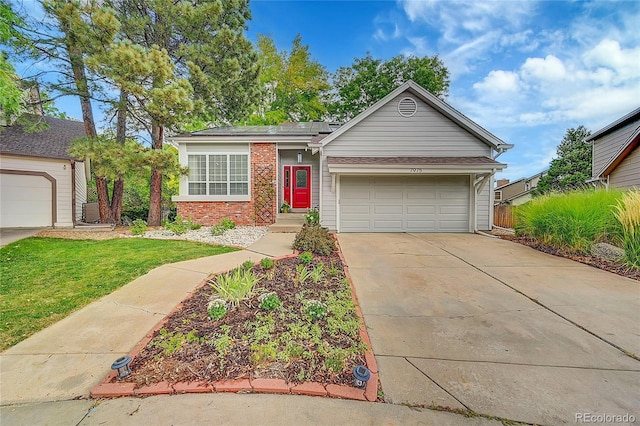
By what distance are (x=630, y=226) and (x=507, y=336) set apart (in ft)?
17.6

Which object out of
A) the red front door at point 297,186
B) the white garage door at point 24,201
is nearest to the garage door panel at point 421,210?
the red front door at point 297,186

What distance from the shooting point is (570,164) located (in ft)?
65.0

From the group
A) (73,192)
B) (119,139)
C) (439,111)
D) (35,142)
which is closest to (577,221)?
(439,111)

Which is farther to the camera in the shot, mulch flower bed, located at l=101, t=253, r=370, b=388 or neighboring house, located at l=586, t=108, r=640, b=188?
neighboring house, located at l=586, t=108, r=640, b=188

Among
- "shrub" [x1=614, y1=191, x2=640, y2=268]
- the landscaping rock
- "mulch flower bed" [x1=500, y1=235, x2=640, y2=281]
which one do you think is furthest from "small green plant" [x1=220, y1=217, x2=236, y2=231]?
"shrub" [x1=614, y1=191, x2=640, y2=268]

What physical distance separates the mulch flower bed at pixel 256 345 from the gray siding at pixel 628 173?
1283 centimetres

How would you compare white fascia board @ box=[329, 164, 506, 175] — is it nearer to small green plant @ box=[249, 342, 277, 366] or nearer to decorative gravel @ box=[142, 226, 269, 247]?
decorative gravel @ box=[142, 226, 269, 247]

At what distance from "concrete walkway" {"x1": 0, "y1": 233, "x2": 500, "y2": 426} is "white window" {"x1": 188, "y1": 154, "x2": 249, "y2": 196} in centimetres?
856

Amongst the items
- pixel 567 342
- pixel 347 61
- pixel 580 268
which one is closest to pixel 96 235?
pixel 567 342

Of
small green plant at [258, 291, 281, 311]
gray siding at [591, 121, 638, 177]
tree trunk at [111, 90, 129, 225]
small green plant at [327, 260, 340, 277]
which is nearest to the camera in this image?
small green plant at [258, 291, 281, 311]

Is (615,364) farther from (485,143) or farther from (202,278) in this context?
(485,143)

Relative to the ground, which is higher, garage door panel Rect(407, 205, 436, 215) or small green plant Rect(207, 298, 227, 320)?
garage door panel Rect(407, 205, 436, 215)

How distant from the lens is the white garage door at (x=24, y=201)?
36.1 ft

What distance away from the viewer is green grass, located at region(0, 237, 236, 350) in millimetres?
3574
